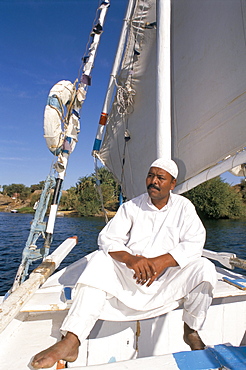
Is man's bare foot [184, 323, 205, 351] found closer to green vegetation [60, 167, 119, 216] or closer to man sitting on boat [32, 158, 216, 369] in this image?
man sitting on boat [32, 158, 216, 369]

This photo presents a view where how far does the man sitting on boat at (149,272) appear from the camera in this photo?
151 cm

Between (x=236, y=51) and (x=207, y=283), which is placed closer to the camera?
(x=207, y=283)

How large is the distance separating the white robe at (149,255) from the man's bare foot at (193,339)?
6.6 inches

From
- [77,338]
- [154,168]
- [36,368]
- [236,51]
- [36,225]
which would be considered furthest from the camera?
[36,225]

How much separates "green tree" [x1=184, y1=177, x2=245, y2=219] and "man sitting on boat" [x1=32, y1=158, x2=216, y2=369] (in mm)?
A: 29714

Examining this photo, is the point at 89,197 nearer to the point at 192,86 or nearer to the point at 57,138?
the point at 57,138

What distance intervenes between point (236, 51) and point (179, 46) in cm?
108

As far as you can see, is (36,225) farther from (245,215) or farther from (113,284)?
(245,215)

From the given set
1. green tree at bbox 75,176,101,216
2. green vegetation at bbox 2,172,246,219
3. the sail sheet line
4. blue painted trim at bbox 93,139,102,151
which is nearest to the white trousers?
the sail sheet line

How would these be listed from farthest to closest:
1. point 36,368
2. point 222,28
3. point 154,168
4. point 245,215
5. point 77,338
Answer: point 245,215 < point 222,28 < point 154,168 < point 77,338 < point 36,368

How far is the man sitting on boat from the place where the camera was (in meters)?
1.51

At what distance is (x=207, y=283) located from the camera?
5.20 feet

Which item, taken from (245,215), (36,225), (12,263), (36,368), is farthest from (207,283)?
(245,215)

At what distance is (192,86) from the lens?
307cm
